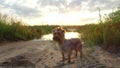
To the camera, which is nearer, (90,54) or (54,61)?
(54,61)

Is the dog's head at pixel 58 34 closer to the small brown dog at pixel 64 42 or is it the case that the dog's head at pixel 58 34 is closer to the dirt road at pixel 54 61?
the small brown dog at pixel 64 42

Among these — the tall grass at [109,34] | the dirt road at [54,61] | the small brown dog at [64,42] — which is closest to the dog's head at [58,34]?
the small brown dog at [64,42]

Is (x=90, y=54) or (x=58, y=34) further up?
(x=58, y=34)

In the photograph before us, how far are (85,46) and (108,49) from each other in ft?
4.45

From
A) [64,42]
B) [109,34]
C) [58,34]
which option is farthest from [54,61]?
[109,34]

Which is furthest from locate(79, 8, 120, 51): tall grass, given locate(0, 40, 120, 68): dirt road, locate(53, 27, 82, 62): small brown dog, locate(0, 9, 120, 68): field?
locate(53, 27, 82, 62): small brown dog

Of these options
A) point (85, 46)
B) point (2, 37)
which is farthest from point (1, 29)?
point (85, 46)

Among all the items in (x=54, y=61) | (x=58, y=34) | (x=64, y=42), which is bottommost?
(x=54, y=61)

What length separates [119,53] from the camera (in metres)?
11.3

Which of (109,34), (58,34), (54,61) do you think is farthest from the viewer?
(109,34)

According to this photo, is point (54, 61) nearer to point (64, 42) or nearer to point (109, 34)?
point (64, 42)

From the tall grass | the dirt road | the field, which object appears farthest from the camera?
the tall grass

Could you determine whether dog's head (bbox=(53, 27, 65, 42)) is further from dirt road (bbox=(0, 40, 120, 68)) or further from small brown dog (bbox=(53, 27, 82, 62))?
dirt road (bbox=(0, 40, 120, 68))

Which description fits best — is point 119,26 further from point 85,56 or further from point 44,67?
point 44,67
